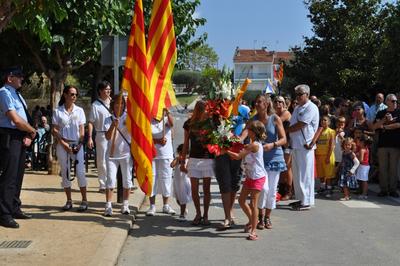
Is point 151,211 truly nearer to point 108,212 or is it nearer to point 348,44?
point 108,212

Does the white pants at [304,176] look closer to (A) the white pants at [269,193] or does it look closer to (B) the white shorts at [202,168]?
(A) the white pants at [269,193]

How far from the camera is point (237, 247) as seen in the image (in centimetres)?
710

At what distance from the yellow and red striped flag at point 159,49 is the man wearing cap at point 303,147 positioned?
2482 mm

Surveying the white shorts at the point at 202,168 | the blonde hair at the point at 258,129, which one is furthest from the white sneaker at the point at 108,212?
the blonde hair at the point at 258,129

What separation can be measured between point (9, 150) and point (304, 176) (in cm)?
488

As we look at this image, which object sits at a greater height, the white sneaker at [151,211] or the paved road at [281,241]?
the white sneaker at [151,211]

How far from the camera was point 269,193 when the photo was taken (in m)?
8.12

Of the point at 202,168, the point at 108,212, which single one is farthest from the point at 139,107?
the point at 108,212

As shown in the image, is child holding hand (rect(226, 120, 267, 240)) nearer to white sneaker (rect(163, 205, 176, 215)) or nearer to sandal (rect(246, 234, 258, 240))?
sandal (rect(246, 234, 258, 240))

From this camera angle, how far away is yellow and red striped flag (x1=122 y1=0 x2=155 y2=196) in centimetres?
826

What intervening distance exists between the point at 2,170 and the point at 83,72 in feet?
45.3

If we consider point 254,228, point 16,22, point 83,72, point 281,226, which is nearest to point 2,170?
point 16,22

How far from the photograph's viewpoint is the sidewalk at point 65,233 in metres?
6.12

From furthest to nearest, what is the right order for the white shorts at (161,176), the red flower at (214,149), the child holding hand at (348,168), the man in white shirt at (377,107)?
the man in white shirt at (377,107) → the child holding hand at (348,168) → the white shorts at (161,176) → the red flower at (214,149)
